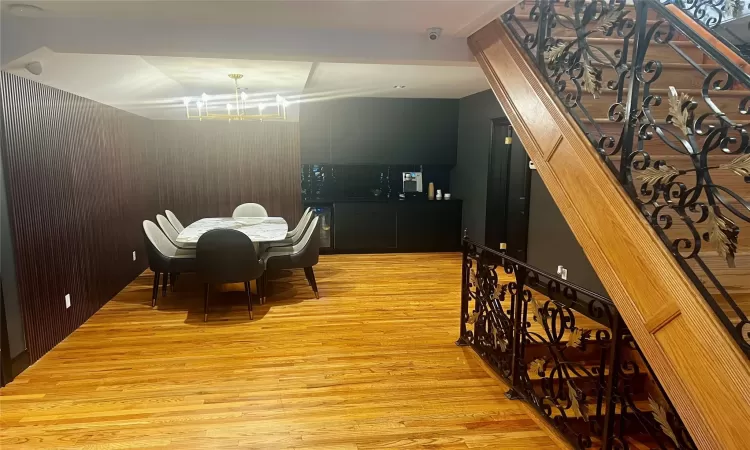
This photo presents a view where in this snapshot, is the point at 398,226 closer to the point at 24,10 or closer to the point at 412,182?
the point at 412,182

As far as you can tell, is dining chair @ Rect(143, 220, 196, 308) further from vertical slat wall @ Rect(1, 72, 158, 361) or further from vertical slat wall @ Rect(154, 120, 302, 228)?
vertical slat wall @ Rect(154, 120, 302, 228)

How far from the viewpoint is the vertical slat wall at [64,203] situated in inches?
135

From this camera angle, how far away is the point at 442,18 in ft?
10.0

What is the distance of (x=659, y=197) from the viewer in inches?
79.7

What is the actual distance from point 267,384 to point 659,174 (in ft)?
8.93

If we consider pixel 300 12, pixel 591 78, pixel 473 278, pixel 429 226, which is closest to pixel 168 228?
pixel 300 12

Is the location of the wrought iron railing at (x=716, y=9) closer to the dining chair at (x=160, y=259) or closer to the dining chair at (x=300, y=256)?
the dining chair at (x=300, y=256)

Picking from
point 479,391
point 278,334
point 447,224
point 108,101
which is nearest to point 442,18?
point 479,391

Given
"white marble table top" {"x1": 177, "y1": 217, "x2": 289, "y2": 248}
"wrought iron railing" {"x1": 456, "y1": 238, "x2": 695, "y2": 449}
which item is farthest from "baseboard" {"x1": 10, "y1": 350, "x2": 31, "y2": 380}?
"wrought iron railing" {"x1": 456, "y1": 238, "x2": 695, "y2": 449}

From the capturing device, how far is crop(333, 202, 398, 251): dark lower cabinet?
7.56 meters

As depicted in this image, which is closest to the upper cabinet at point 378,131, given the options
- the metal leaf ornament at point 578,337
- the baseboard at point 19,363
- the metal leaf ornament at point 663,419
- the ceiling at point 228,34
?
the ceiling at point 228,34

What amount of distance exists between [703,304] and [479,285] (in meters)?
2.21

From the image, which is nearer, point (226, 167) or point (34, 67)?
point (34, 67)

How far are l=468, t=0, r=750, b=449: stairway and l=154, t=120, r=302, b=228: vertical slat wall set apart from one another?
528 cm
